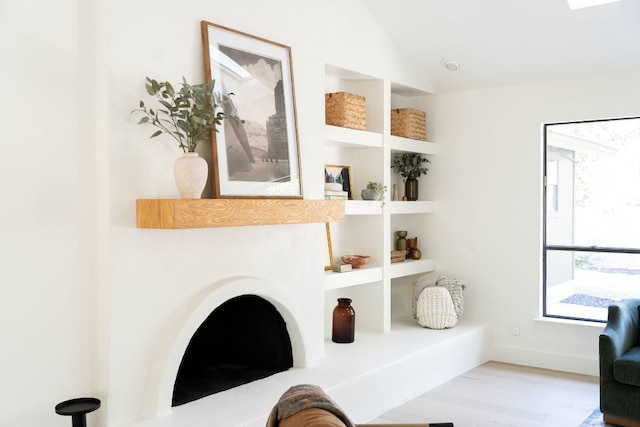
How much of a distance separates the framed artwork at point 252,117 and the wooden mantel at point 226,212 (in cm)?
15

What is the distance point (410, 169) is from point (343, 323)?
1.71 meters

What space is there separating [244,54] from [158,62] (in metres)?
0.62

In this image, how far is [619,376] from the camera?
3828mm

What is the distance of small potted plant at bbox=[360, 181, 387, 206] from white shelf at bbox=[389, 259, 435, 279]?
0.62 m

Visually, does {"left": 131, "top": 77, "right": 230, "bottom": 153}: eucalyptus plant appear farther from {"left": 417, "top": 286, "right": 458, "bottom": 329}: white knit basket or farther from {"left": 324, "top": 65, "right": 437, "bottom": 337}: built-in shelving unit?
{"left": 417, "top": 286, "right": 458, "bottom": 329}: white knit basket

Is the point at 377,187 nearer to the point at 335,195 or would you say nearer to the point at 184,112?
the point at 335,195

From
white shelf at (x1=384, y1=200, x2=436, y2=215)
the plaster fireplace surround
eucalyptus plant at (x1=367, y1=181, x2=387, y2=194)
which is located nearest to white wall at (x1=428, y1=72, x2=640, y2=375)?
white shelf at (x1=384, y1=200, x2=436, y2=215)

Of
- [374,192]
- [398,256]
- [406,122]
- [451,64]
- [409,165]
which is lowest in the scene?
[398,256]

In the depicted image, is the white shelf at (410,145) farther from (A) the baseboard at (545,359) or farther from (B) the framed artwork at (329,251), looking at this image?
(A) the baseboard at (545,359)

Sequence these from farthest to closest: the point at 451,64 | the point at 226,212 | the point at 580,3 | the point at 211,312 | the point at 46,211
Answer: the point at 451,64
the point at 580,3
the point at 211,312
the point at 226,212
the point at 46,211

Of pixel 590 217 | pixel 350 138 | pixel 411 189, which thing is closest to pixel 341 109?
pixel 350 138

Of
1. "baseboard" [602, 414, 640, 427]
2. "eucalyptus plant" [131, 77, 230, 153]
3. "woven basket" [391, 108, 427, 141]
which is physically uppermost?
"woven basket" [391, 108, 427, 141]

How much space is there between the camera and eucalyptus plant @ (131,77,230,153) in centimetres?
308

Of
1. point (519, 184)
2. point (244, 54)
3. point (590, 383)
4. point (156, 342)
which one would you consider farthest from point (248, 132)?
point (590, 383)
